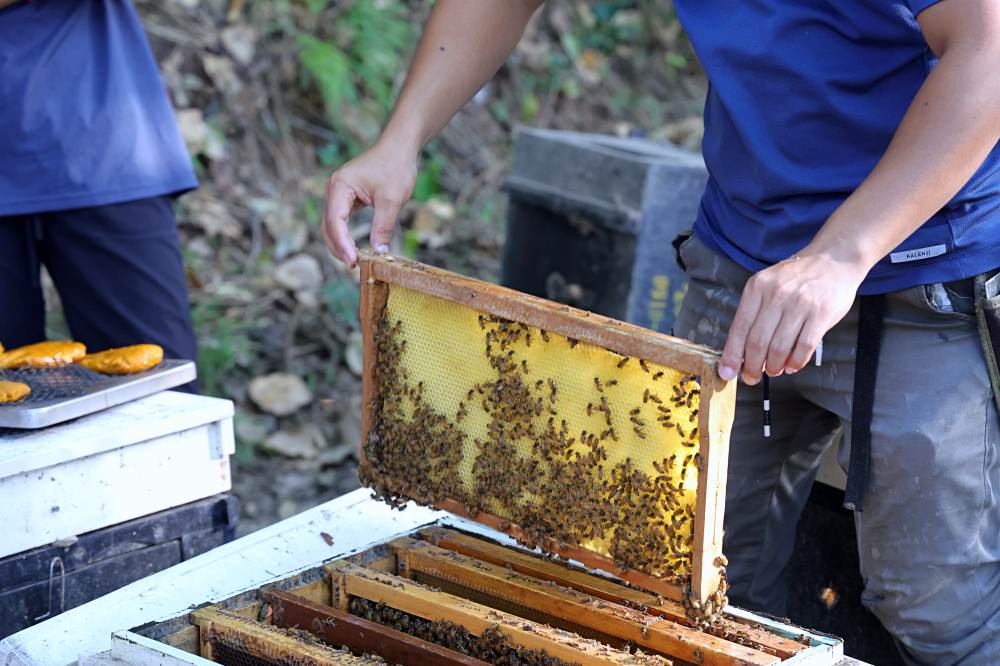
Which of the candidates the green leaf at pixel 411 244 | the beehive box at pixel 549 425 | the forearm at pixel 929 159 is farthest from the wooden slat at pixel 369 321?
the green leaf at pixel 411 244

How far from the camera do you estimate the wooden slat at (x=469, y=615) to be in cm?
167

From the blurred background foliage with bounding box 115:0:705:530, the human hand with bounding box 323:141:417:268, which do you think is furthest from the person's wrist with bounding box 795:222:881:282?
the blurred background foliage with bounding box 115:0:705:530

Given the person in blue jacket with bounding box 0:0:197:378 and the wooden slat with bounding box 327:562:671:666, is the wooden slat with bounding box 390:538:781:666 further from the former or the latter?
the person in blue jacket with bounding box 0:0:197:378

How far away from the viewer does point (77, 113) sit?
2.91m

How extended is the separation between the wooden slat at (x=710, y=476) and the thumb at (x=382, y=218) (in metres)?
0.72

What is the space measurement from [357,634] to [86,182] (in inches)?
61.7

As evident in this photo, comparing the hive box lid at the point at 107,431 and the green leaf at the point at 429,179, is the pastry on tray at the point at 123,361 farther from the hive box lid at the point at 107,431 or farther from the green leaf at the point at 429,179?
the green leaf at the point at 429,179

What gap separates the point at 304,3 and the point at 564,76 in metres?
1.69

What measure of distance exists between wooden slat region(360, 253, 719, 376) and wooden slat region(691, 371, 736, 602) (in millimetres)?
42

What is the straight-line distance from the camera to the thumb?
6.88 feet

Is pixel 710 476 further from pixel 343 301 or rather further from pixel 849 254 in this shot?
pixel 343 301

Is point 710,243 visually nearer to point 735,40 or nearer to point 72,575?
point 735,40

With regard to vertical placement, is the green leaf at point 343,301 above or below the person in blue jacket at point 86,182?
below

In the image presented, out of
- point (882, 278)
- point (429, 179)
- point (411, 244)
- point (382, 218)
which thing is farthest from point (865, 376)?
point (429, 179)
